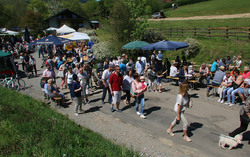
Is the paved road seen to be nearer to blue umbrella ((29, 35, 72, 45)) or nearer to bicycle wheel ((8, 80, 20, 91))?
bicycle wheel ((8, 80, 20, 91))

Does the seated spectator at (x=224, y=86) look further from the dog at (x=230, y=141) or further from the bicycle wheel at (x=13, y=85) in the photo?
the bicycle wheel at (x=13, y=85)

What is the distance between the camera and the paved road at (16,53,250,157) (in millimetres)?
6215

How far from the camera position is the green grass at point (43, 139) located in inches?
190

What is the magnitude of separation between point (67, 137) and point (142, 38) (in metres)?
17.4

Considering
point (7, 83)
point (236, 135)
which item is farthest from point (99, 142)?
point (7, 83)

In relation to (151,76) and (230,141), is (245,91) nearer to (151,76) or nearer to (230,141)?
(230,141)

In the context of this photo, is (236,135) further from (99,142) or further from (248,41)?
(248,41)

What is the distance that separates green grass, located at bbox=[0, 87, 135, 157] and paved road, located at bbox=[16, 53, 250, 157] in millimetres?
1009

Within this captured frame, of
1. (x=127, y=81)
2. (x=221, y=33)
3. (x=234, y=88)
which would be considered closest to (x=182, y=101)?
(x=127, y=81)

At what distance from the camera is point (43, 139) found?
542 centimetres

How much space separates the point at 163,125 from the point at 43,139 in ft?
13.7

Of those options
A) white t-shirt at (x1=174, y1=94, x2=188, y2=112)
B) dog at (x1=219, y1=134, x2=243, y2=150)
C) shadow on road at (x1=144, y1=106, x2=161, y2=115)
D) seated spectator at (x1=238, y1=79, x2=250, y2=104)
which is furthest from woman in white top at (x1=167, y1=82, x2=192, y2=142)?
seated spectator at (x1=238, y1=79, x2=250, y2=104)

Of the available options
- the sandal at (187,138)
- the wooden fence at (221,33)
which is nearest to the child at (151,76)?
the sandal at (187,138)

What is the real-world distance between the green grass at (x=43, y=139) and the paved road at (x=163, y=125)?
3.31 ft
